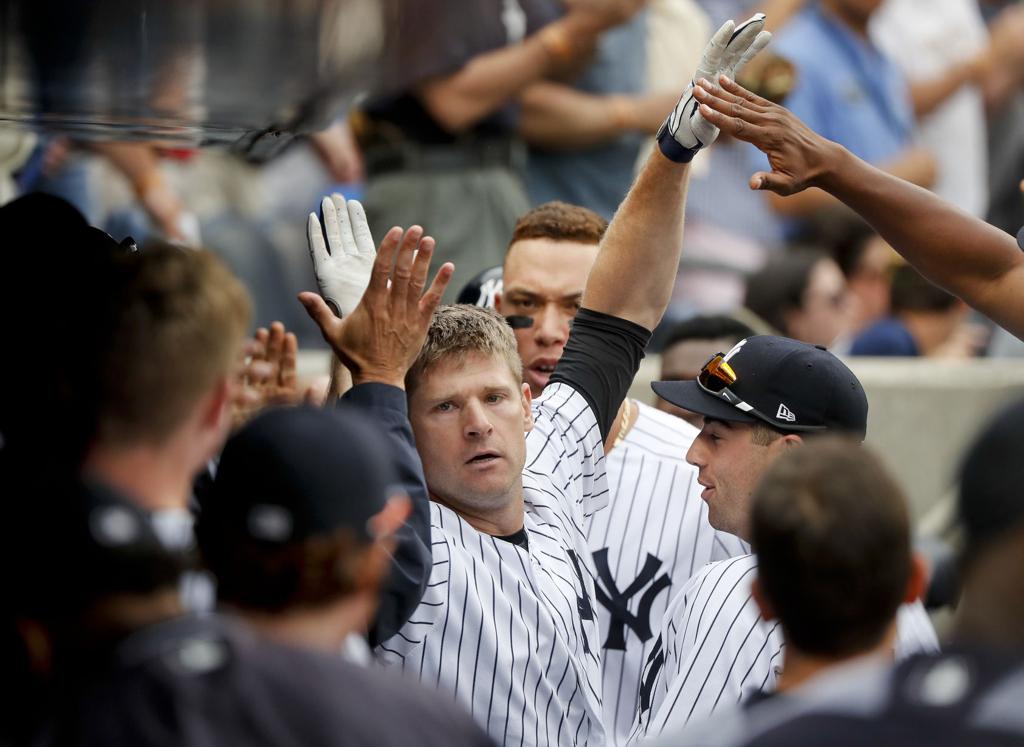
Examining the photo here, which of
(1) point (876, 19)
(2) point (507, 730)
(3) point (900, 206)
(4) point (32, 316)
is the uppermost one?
(1) point (876, 19)

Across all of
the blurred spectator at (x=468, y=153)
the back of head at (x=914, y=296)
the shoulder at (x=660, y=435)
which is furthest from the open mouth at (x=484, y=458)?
the back of head at (x=914, y=296)

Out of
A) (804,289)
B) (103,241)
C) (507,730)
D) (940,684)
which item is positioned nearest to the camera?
(940,684)

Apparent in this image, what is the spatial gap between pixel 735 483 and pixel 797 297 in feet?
10.9

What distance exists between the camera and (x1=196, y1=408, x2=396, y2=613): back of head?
2.03 meters

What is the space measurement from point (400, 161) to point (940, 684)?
4126 millimetres

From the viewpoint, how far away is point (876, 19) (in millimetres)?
8039

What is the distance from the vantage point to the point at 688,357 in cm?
497

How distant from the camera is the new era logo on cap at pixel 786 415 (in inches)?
135

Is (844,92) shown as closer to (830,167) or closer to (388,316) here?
(830,167)

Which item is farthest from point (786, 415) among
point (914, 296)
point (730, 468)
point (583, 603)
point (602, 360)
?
point (914, 296)

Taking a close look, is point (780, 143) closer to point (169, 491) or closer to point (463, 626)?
point (463, 626)

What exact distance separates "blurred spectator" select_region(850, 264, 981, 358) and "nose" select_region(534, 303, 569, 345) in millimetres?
3359

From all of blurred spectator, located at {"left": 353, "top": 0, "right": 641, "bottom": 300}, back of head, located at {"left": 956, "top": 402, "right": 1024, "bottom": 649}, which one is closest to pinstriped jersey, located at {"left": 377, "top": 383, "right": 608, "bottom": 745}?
back of head, located at {"left": 956, "top": 402, "right": 1024, "bottom": 649}

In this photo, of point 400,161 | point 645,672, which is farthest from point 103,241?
point 400,161
